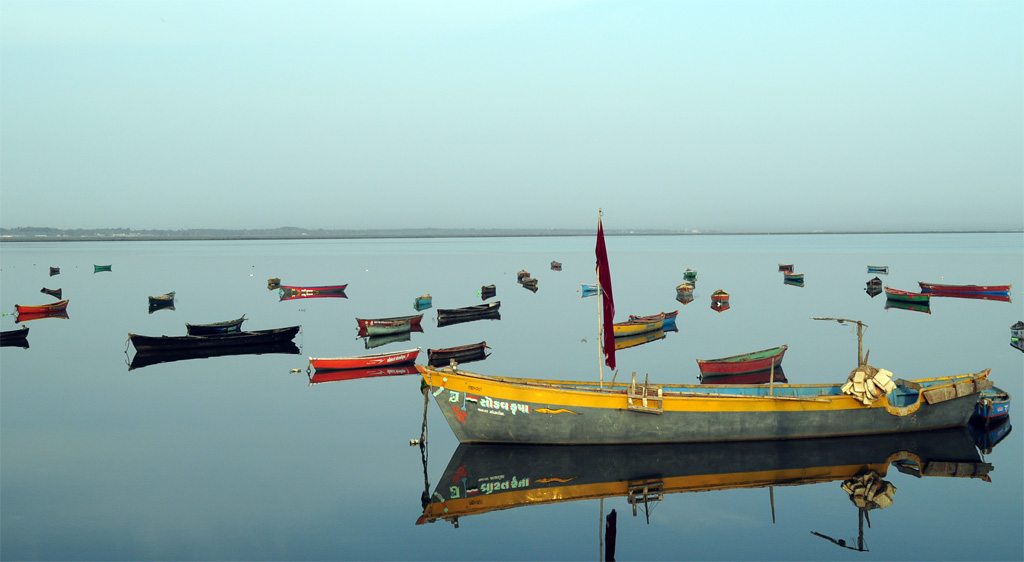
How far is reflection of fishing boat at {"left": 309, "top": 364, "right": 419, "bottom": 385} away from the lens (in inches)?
1539

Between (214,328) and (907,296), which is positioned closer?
(214,328)

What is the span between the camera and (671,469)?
23.8 m

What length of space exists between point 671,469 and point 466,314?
44484 mm

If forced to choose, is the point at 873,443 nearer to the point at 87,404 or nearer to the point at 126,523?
the point at 126,523

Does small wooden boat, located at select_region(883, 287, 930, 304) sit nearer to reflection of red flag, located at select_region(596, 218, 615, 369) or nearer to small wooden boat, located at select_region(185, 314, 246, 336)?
reflection of red flag, located at select_region(596, 218, 615, 369)

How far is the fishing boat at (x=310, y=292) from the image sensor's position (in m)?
91.6

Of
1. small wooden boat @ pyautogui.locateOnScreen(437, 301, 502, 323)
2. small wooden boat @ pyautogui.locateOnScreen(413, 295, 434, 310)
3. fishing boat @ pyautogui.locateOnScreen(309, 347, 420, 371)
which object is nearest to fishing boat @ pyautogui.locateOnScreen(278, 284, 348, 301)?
small wooden boat @ pyautogui.locateOnScreen(413, 295, 434, 310)

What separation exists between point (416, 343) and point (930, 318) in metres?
54.5

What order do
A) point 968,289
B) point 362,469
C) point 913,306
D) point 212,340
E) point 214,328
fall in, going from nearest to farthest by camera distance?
1. point 362,469
2. point 212,340
3. point 214,328
4. point 913,306
5. point 968,289

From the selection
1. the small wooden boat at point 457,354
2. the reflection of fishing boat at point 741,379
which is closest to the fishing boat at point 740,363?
the reflection of fishing boat at point 741,379

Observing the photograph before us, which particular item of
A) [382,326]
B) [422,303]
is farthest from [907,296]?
[382,326]

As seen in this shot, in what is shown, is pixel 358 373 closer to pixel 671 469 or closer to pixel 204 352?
pixel 204 352

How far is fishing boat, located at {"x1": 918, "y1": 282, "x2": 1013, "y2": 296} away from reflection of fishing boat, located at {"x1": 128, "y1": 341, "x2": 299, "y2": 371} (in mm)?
83083

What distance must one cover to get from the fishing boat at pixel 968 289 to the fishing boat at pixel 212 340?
83.2m
